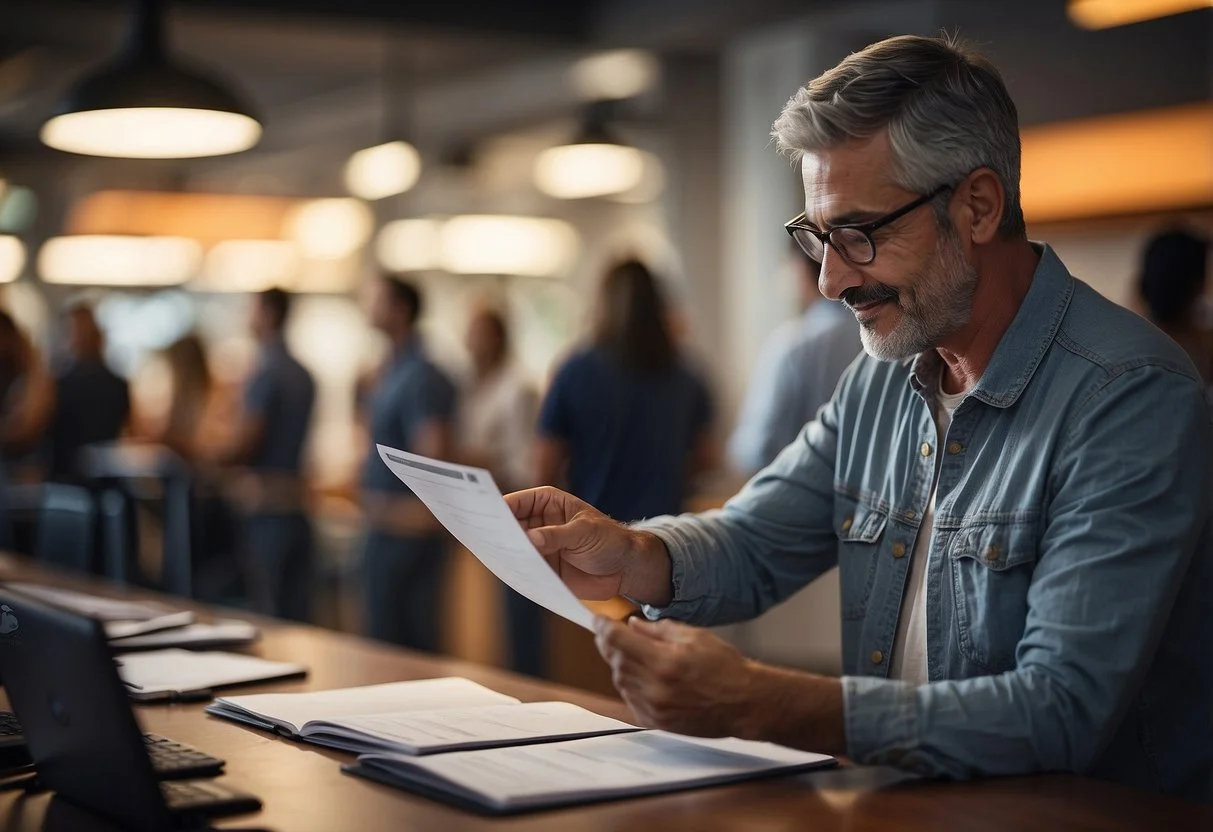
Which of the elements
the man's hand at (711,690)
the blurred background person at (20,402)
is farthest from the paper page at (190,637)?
the blurred background person at (20,402)

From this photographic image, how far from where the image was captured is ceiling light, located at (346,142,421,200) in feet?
26.7

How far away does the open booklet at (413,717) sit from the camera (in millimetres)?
1445

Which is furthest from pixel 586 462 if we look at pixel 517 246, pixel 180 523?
pixel 517 246

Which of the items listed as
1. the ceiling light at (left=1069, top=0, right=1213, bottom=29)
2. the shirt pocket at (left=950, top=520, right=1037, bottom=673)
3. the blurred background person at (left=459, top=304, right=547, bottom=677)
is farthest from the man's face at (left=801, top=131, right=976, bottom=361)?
the blurred background person at (left=459, top=304, right=547, bottom=677)

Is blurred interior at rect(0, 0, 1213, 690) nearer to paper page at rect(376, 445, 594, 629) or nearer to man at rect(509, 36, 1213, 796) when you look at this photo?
man at rect(509, 36, 1213, 796)

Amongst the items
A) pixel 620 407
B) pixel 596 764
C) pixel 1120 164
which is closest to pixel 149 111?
pixel 620 407

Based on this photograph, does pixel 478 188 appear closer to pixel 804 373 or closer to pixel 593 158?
pixel 593 158

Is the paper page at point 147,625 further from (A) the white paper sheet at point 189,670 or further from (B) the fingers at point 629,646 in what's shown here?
(B) the fingers at point 629,646

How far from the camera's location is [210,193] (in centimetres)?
1162

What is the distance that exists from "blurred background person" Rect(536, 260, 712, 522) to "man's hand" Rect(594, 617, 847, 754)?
2.93m

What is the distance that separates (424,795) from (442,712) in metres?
0.31

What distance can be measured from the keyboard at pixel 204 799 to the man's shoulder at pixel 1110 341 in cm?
92

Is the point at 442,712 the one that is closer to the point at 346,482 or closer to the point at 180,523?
the point at 180,523

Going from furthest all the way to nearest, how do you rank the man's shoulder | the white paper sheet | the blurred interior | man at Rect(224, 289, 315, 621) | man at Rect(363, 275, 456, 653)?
man at Rect(224, 289, 315, 621) → the blurred interior → man at Rect(363, 275, 456, 653) → the white paper sheet → the man's shoulder
